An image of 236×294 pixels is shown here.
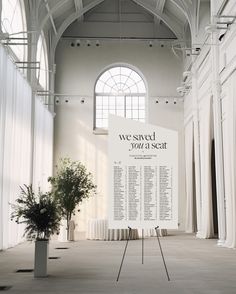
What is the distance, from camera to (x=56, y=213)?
6.93 m

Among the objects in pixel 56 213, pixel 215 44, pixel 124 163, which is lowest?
pixel 56 213

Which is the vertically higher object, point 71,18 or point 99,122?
point 71,18

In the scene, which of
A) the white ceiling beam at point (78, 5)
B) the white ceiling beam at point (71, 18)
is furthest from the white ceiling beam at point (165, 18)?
the white ceiling beam at point (78, 5)

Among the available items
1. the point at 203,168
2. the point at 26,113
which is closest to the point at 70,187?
the point at 26,113

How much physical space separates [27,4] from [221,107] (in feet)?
25.9

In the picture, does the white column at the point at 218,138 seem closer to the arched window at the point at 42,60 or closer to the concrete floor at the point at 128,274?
the concrete floor at the point at 128,274

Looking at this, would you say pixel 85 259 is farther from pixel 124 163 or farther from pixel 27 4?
pixel 27 4

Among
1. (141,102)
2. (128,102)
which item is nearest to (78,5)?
(128,102)

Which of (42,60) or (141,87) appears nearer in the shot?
(42,60)

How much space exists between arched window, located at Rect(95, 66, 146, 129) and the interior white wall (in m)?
0.38

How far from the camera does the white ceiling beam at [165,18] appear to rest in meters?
20.7

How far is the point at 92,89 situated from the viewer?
2138cm

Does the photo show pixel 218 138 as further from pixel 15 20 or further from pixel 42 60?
pixel 42 60

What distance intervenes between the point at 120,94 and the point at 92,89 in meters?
1.34
